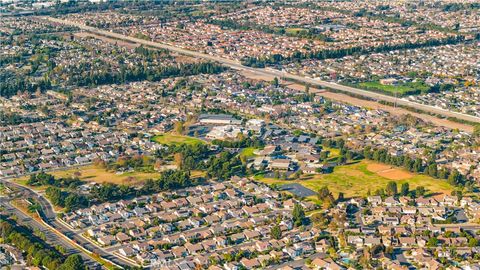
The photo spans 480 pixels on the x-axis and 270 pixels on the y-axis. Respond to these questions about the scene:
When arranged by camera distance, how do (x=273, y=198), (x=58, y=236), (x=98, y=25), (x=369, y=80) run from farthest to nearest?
(x=98, y=25)
(x=369, y=80)
(x=273, y=198)
(x=58, y=236)

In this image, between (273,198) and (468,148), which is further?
(468,148)

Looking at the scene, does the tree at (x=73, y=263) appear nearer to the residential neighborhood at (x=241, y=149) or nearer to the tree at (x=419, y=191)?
the residential neighborhood at (x=241, y=149)

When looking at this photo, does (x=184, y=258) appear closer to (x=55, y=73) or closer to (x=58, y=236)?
(x=58, y=236)

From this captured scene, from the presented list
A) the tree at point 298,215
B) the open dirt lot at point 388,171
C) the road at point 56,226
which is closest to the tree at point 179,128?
the road at point 56,226

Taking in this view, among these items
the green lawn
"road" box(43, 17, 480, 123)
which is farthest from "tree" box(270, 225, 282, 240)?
the green lawn

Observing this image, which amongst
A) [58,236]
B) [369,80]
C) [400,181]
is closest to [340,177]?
[400,181]
